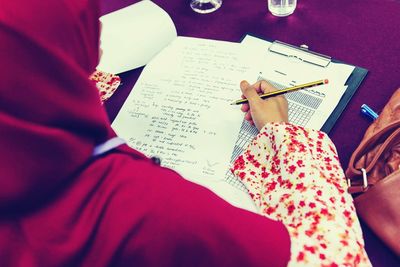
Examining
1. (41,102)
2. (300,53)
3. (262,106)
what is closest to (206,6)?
(300,53)

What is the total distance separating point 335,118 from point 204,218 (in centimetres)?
39

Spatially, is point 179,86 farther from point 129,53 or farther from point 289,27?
point 289,27

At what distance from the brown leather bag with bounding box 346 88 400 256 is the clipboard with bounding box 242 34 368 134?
0.32 ft

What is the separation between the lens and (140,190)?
500mm

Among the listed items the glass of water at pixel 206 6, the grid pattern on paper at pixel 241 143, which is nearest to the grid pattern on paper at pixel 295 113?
the grid pattern on paper at pixel 241 143

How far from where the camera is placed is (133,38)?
100 cm

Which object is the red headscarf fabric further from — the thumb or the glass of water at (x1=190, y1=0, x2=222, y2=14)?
the glass of water at (x1=190, y1=0, x2=222, y2=14)

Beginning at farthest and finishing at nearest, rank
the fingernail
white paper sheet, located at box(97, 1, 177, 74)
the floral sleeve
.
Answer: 1. white paper sheet, located at box(97, 1, 177, 74)
2. the fingernail
3. the floral sleeve

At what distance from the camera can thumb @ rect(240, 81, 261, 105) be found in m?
0.79

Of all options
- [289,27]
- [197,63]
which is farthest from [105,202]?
[289,27]

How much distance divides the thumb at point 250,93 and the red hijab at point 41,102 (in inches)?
13.8

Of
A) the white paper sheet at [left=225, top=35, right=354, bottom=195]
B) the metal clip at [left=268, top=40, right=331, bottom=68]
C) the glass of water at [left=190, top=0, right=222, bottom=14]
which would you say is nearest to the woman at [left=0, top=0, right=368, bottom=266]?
the white paper sheet at [left=225, top=35, right=354, bottom=195]

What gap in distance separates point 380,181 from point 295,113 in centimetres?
23

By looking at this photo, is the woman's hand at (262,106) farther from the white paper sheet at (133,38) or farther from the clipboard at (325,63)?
the white paper sheet at (133,38)
